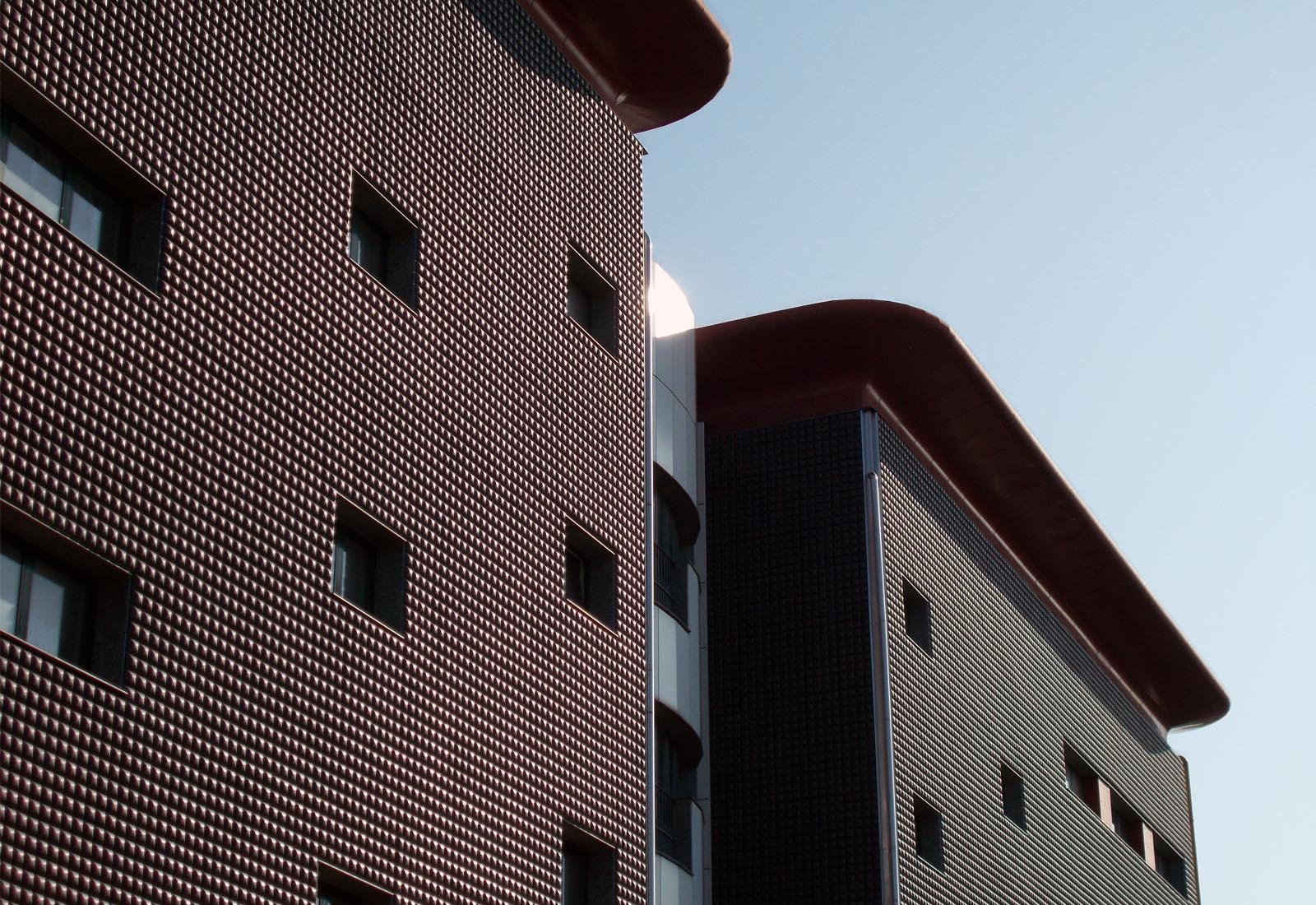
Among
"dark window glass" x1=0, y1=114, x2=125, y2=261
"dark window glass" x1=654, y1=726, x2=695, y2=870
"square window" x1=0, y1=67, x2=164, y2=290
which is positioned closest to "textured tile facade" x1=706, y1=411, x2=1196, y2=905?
"dark window glass" x1=654, y1=726, x2=695, y2=870

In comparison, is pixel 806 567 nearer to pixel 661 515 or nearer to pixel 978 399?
pixel 661 515

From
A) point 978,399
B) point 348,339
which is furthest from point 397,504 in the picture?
point 978,399

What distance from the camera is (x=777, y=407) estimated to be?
29984 mm

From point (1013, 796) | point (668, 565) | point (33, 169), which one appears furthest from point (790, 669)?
point (33, 169)

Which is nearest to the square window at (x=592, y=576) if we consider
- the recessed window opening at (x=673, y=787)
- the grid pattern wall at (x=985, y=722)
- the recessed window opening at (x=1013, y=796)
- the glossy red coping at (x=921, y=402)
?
the recessed window opening at (x=673, y=787)

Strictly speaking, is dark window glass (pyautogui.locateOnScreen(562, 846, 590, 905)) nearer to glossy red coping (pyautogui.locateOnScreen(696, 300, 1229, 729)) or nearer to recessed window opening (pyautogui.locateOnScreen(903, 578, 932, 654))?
recessed window opening (pyautogui.locateOnScreen(903, 578, 932, 654))

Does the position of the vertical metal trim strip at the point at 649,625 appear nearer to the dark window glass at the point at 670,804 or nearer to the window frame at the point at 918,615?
the dark window glass at the point at 670,804

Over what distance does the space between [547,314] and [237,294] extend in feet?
18.4

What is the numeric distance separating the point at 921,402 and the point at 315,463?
15.6 meters

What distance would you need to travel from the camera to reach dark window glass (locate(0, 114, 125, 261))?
581 inches

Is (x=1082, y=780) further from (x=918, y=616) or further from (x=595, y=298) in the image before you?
(x=595, y=298)

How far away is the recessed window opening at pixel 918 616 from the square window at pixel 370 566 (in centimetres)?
1284

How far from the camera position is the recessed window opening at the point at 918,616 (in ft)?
95.8

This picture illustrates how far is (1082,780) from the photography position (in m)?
36.0
